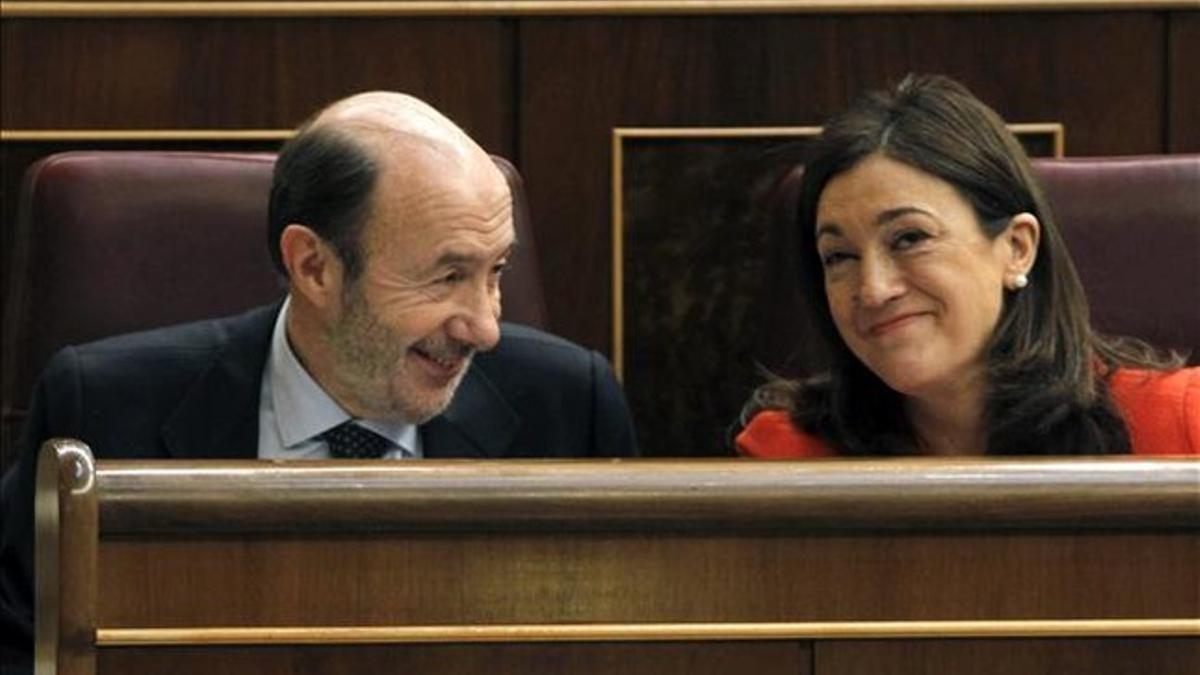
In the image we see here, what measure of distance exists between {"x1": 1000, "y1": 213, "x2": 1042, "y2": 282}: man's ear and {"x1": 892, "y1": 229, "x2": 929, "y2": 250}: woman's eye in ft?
0.16

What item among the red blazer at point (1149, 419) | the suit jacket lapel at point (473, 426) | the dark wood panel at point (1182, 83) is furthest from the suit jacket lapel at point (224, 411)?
the dark wood panel at point (1182, 83)

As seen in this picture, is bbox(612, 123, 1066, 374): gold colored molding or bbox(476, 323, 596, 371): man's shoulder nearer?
bbox(476, 323, 596, 371): man's shoulder

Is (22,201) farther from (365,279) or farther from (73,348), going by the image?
(365,279)

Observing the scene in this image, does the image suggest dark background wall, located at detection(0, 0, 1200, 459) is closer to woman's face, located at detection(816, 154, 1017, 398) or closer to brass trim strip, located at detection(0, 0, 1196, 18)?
brass trim strip, located at detection(0, 0, 1196, 18)

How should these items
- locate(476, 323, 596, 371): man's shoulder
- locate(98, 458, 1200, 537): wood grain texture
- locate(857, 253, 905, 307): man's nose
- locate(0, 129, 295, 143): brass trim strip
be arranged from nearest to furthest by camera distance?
1. locate(98, 458, 1200, 537): wood grain texture
2. locate(857, 253, 905, 307): man's nose
3. locate(476, 323, 596, 371): man's shoulder
4. locate(0, 129, 295, 143): brass trim strip

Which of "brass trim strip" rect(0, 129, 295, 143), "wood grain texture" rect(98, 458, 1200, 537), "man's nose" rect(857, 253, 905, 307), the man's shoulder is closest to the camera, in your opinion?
"wood grain texture" rect(98, 458, 1200, 537)

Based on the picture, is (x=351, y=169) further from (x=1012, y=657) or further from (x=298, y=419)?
(x=1012, y=657)

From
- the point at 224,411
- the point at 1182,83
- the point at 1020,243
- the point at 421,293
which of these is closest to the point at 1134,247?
the point at 1020,243

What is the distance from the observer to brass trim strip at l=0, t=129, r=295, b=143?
197cm

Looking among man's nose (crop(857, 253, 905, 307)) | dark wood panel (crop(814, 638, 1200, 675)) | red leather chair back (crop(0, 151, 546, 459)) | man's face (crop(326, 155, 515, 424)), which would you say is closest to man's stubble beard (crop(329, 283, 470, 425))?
man's face (crop(326, 155, 515, 424))

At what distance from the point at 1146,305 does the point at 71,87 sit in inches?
31.3

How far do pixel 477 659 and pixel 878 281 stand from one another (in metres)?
0.51

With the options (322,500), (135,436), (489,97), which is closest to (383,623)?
(322,500)

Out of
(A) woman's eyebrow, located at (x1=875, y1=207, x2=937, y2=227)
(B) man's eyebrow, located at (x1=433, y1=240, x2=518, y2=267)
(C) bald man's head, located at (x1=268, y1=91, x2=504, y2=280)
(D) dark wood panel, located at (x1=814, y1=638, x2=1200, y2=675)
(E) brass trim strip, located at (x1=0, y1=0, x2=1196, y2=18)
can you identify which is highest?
(E) brass trim strip, located at (x1=0, y1=0, x2=1196, y2=18)
